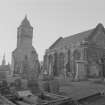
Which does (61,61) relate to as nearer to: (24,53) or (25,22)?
(24,53)

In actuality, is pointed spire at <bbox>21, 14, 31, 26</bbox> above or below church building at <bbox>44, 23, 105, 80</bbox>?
above

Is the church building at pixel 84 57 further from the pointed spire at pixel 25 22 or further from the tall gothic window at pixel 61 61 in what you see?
the pointed spire at pixel 25 22

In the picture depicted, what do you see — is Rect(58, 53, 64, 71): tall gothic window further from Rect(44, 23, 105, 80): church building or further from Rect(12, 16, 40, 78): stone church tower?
Rect(12, 16, 40, 78): stone church tower

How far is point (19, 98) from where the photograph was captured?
31.2 feet

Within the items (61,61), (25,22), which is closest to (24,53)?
(25,22)

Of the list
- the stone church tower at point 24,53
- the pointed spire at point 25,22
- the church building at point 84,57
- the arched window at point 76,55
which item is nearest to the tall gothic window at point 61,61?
the church building at point 84,57

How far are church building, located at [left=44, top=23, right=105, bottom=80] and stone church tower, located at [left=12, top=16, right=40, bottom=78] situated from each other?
6.20 m

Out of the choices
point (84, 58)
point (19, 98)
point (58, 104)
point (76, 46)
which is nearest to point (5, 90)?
point (19, 98)

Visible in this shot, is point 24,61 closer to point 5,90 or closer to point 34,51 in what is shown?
point 34,51

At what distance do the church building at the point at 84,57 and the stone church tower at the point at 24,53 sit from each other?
6.20 m

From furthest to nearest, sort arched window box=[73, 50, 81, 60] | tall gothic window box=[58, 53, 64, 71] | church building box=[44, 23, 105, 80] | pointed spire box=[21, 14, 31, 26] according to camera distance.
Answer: pointed spire box=[21, 14, 31, 26], tall gothic window box=[58, 53, 64, 71], arched window box=[73, 50, 81, 60], church building box=[44, 23, 105, 80]

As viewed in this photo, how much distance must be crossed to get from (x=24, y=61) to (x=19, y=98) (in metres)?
27.7

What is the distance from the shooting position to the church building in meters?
27.0

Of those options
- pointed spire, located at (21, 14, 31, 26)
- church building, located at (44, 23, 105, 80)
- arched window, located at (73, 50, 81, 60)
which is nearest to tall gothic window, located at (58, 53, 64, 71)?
church building, located at (44, 23, 105, 80)
